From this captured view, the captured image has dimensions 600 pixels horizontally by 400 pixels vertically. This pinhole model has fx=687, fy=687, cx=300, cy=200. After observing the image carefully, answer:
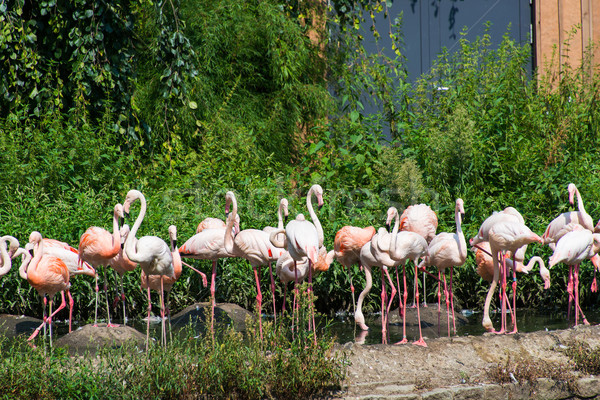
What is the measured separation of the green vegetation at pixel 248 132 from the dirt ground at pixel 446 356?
2.39 meters

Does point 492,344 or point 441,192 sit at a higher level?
point 441,192

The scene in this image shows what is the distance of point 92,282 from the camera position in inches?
267

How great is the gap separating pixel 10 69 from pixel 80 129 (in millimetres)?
1118

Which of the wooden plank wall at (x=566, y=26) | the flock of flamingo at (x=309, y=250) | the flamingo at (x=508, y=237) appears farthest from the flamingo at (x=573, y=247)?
the wooden plank wall at (x=566, y=26)

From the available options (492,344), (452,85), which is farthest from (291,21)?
(492,344)

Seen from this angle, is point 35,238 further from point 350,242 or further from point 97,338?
point 350,242

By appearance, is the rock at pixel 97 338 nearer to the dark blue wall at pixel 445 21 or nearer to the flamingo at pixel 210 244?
the flamingo at pixel 210 244

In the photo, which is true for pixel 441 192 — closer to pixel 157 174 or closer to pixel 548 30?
pixel 157 174

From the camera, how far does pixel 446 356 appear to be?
4570 mm

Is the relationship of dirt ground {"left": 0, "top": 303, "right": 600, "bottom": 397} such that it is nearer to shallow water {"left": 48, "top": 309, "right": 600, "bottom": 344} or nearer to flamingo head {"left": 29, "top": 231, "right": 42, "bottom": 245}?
shallow water {"left": 48, "top": 309, "right": 600, "bottom": 344}

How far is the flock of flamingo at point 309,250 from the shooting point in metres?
5.31

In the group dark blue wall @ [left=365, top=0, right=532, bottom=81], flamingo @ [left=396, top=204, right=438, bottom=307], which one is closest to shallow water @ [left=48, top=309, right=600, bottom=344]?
flamingo @ [left=396, top=204, right=438, bottom=307]

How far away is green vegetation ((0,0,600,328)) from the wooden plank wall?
0.88m

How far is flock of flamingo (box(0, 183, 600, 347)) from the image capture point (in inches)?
209
